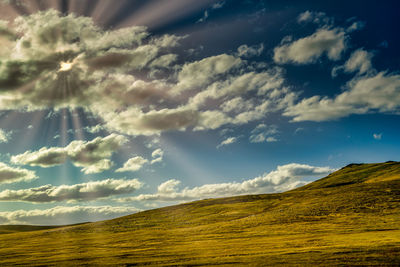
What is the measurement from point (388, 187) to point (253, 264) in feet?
386

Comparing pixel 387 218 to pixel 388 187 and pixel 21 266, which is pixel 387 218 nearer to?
pixel 388 187

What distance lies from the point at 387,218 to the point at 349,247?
46.6 m

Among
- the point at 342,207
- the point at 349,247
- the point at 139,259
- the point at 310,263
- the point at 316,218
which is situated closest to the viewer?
the point at 310,263

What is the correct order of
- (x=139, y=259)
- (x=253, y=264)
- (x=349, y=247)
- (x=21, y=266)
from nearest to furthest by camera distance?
1. (x=253, y=264)
2. (x=349, y=247)
3. (x=139, y=259)
4. (x=21, y=266)

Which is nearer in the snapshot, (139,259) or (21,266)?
(139,259)

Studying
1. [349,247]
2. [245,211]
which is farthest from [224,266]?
[245,211]

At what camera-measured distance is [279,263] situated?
3769 centimetres

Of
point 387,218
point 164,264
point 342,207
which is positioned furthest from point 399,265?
point 342,207

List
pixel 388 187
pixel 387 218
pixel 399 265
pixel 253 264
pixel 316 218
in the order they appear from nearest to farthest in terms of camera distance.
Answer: pixel 399 265 → pixel 253 264 → pixel 387 218 → pixel 316 218 → pixel 388 187

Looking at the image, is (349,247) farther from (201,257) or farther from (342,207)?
(342,207)

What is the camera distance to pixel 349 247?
139 ft

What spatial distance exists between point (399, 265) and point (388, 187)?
379ft

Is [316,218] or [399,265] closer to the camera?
[399,265]

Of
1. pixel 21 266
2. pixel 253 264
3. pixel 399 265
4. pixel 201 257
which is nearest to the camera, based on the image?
pixel 399 265
